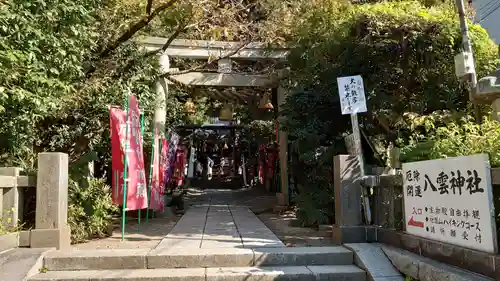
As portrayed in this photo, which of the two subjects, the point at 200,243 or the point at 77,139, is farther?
the point at 77,139

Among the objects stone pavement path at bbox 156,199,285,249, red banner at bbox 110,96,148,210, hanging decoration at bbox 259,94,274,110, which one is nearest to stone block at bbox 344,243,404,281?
stone pavement path at bbox 156,199,285,249

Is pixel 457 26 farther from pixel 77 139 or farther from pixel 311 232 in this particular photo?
pixel 77 139

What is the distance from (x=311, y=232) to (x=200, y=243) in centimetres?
250

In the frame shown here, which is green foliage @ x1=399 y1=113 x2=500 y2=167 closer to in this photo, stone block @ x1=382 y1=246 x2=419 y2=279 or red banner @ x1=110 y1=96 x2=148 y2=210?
stone block @ x1=382 y1=246 x2=419 y2=279

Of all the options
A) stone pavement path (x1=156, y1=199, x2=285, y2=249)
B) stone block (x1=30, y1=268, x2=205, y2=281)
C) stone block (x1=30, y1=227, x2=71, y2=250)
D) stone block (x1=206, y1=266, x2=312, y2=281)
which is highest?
stone block (x1=30, y1=227, x2=71, y2=250)

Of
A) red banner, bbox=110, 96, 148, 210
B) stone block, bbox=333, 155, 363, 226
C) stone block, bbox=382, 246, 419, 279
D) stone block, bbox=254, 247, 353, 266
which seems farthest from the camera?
red banner, bbox=110, 96, 148, 210

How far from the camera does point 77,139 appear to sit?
28.4ft

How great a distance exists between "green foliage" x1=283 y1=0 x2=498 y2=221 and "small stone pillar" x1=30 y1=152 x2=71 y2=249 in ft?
15.2

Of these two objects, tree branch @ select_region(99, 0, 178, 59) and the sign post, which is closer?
the sign post

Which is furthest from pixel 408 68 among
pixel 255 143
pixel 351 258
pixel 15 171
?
pixel 255 143

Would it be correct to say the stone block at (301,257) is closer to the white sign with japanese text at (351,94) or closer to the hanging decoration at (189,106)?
the white sign with japanese text at (351,94)

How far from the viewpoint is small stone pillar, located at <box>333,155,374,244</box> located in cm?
632

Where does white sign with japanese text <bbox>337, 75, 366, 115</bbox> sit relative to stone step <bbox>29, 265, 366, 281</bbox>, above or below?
above

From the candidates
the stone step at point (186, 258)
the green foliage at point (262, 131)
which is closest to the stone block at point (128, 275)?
the stone step at point (186, 258)
